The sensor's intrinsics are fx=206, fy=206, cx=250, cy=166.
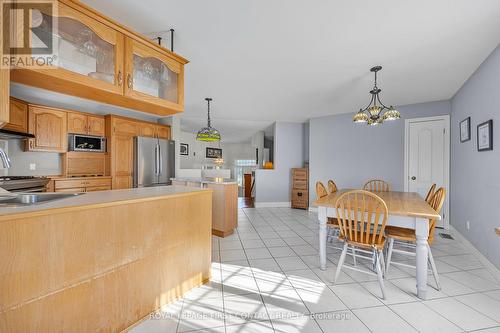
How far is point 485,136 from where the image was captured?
232 cm

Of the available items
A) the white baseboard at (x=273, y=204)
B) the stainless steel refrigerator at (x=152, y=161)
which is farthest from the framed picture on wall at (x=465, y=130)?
the stainless steel refrigerator at (x=152, y=161)

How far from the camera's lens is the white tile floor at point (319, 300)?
1.48 metres

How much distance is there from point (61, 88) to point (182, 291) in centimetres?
186

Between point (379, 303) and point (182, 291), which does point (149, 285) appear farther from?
point (379, 303)

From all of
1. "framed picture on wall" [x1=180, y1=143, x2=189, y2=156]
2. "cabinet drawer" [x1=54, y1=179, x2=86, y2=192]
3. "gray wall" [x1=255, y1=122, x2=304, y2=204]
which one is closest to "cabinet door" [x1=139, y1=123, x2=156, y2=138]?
"cabinet drawer" [x1=54, y1=179, x2=86, y2=192]

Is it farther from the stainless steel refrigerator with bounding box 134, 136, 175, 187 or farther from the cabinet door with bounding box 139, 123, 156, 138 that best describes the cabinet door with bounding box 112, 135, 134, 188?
the cabinet door with bounding box 139, 123, 156, 138

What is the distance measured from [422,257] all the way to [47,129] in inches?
211

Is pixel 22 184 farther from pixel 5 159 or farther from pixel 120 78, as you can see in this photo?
pixel 120 78

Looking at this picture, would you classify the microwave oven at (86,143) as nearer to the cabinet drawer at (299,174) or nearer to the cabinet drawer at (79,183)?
the cabinet drawer at (79,183)

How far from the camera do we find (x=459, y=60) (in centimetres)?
238

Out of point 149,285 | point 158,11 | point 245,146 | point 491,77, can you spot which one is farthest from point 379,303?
point 245,146

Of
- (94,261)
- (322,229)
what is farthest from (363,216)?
(94,261)

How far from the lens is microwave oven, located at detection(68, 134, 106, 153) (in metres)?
3.72

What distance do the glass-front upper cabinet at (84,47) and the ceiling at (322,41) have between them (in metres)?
0.30
